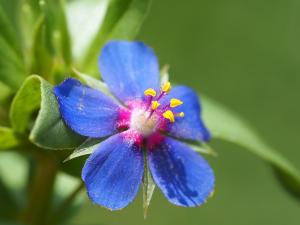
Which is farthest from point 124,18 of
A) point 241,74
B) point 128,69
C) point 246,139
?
point 241,74

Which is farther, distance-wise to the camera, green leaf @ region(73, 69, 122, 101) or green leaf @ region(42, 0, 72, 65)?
green leaf @ region(42, 0, 72, 65)

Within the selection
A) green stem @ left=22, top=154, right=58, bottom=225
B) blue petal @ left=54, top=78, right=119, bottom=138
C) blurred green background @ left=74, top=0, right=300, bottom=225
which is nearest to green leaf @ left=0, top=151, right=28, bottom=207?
green stem @ left=22, top=154, right=58, bottom=225

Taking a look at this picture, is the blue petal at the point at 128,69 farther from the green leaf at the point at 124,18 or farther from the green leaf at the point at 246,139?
the green leaf at the point at 246,139

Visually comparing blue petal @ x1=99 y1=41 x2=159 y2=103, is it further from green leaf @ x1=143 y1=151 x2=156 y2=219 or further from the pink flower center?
green leaf @ x1=143 y1=151 x2=156 y2=219

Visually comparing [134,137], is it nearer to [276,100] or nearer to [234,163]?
[234,163]

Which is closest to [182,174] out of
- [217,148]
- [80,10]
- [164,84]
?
[164,84]

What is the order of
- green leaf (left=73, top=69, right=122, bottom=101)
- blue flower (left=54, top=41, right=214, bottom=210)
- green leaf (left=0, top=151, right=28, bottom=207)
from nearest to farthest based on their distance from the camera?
blue flower (left=54, top=41, right=214, bottom=210) → green leaf (left=73, top=69, right=122, bottom=101) → green leaf (left=0, top=151, right=28, bottom=207)

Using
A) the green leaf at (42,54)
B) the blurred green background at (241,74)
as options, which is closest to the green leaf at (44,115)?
the green leaf at (42,54)
